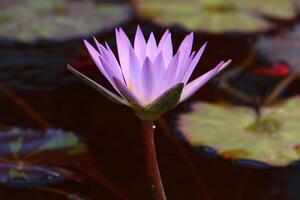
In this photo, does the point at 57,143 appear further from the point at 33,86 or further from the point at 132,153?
the point at 33,86

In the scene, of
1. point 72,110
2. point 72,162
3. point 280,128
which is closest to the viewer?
point 72,162

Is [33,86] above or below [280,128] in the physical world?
above

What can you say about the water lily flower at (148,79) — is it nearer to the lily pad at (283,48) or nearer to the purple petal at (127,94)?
the purple petal at (127,94)

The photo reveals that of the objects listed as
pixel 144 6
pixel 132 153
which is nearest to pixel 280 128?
pixel 132 153

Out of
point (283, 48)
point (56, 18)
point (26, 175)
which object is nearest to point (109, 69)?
point (26, 175)

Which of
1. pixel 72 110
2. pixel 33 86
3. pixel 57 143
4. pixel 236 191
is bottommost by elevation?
pixel 236 191

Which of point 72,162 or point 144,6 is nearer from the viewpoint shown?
point 72,162

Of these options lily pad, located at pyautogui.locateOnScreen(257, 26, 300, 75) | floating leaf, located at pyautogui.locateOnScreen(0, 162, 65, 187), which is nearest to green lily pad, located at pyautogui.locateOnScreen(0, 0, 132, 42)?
lily pad, located at pyautogui.locateOnScreen(257, 26, 300, 75)

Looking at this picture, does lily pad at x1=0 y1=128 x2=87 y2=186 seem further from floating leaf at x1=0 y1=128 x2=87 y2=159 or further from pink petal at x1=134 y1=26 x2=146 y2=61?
pink petal at x1=134 y1=26 x2=146 y2=61
